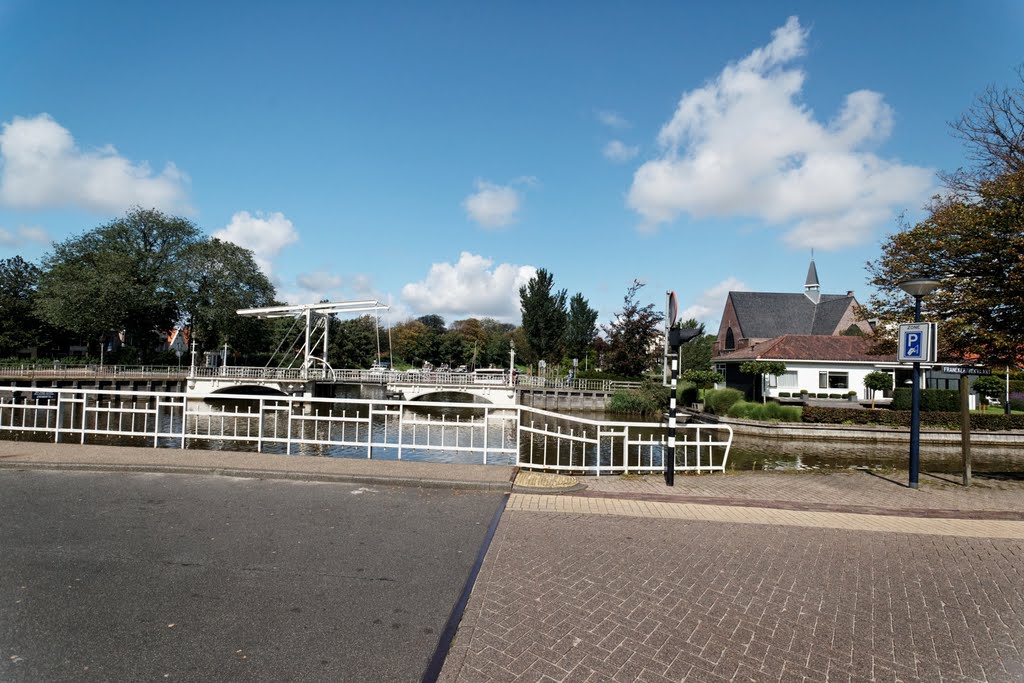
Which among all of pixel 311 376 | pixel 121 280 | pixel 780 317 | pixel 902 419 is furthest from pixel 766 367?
pixel 121 280

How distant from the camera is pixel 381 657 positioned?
342cm

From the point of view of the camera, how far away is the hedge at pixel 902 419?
82.6ft

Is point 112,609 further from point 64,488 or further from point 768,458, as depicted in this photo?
point 768,458

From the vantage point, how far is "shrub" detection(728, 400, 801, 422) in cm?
2773

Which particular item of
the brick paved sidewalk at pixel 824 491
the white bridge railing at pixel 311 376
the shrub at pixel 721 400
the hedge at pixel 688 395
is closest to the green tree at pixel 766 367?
the shrub at pixel 721 400

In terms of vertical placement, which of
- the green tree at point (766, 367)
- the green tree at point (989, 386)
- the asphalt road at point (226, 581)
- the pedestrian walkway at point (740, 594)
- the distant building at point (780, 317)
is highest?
the distant building at point (780, 317)

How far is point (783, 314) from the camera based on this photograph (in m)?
56.1

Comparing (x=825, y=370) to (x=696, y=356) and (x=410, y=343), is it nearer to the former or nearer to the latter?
(x=696, y=356)

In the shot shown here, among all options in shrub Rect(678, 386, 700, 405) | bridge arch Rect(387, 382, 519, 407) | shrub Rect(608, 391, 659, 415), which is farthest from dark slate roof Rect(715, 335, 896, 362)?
bridge arch Rect(387, 382, 519, 407)

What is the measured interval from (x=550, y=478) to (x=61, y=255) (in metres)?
58.2

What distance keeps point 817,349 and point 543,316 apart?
2141 cm

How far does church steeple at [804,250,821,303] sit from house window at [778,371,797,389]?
2597 centimetres

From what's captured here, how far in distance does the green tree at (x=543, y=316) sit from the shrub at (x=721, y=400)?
19.3m

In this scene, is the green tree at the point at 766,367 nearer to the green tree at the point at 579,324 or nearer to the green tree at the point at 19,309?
the green tree at the point at 579,324
